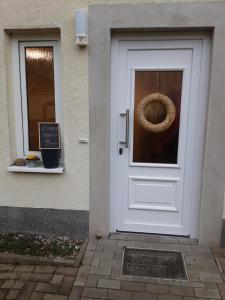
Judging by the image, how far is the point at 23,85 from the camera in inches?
131

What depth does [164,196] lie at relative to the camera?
3.36 m

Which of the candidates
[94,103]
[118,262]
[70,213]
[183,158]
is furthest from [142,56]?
[118,262]

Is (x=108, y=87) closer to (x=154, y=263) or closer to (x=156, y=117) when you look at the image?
(x=156, y=117)

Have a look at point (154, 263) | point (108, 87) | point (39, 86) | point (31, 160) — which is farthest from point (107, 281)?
point (39, 86)

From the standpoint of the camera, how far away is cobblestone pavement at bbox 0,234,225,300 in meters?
2.46

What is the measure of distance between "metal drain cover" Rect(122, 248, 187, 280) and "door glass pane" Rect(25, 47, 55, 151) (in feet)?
6.26

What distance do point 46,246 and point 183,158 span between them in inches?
77.4

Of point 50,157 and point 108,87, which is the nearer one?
point 108,87

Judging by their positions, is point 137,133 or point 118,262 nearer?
point 118,262

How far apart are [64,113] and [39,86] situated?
0.53 metres

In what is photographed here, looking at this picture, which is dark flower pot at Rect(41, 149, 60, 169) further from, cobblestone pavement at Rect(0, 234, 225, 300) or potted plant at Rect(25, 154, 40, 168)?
cobblestone pavement at Rect(0, 234, 225, 300)

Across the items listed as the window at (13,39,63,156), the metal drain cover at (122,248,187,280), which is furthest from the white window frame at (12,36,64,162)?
the metal drain cover at (122,248,187,280)

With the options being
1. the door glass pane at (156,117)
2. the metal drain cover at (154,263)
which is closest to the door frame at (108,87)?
the door glass pane at (156,117)

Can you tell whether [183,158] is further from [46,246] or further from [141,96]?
[46,246]
